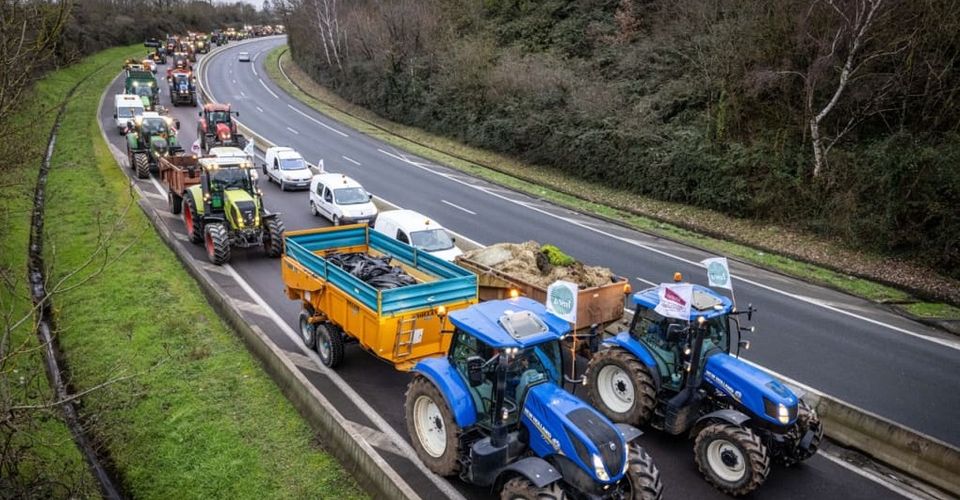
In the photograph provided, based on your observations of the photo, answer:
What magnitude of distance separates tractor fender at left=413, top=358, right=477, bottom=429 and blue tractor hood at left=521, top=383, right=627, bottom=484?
30.7 inches

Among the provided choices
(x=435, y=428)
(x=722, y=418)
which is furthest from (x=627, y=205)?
(x=435, y=428)

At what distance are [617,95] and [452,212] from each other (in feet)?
36.1

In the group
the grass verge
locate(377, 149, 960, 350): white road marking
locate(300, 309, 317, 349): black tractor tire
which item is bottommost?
locate(300, 309, 317, 349): black tractor tire

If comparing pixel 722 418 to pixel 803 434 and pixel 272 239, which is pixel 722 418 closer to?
pixel 803 434

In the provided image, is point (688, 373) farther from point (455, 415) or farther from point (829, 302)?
point (829, 302)

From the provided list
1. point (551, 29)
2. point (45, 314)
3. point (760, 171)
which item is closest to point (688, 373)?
point (45, 314)

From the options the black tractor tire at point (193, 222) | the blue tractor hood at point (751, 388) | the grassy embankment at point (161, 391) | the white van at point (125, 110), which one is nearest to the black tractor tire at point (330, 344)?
the grassy embankment at point (161, 391)

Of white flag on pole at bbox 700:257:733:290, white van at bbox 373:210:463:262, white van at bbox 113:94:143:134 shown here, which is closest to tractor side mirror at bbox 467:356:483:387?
white flag on pole at bbox 700:257:733:290

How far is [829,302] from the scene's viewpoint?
54.6 ft

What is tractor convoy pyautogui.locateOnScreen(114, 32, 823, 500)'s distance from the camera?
7.40 m

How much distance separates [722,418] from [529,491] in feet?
10.8

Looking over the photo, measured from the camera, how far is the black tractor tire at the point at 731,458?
8.18 meters

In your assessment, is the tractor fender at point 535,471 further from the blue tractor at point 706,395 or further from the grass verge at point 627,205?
the grass verge at point 627,205

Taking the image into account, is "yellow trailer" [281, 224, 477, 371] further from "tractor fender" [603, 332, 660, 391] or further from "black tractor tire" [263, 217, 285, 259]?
"black tractor tire" [263, 217, 285, 259]
